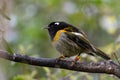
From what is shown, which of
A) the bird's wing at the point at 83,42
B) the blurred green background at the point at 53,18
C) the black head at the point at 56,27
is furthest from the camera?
the blurred green background at the point at 53,18

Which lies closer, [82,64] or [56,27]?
[82,64]

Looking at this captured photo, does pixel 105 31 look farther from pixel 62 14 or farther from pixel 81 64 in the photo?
pixel 81 64

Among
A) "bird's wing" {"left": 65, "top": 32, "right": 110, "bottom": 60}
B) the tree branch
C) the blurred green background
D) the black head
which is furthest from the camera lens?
the blurred green background

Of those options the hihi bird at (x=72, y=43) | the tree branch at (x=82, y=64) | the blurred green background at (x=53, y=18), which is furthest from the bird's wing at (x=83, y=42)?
the blurred green background at (x=53, y=18)

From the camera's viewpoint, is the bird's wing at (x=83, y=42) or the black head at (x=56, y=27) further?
the black head at (x=56, y=27)

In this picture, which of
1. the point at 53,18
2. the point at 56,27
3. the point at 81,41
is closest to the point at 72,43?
the point at 81,41

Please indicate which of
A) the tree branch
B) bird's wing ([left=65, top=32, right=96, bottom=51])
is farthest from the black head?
the tree branch

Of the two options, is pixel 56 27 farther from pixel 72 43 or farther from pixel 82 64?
pixel 82 64

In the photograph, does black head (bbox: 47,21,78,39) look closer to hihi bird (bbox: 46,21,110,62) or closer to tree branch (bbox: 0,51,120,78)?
hihi bird (bbox: 46,21,110,62)

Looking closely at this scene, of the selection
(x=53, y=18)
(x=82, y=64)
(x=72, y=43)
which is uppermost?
(x=82, y=64)

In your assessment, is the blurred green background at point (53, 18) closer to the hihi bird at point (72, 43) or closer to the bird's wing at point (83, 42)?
the hihi bird at point (72, 43)

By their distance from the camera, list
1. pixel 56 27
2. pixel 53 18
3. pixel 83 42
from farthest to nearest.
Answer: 1. pixel 53 18
2. pixel 56 27
3. pixel 83 42

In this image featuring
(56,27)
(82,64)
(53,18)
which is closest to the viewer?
(82,64)

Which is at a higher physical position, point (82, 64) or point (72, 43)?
point (82, 64)
